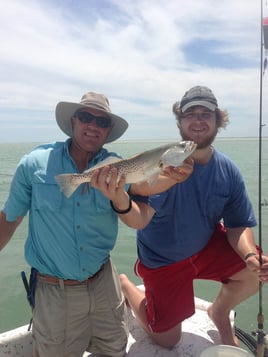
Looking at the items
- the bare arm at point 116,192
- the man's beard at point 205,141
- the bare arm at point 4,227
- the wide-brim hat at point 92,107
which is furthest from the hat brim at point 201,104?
the bare arm at point 4,227

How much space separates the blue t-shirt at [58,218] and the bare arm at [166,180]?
352 millimetres

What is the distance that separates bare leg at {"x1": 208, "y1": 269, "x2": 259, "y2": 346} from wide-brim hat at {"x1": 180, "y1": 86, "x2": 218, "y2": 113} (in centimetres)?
199

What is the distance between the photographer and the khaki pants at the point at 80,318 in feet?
10.0

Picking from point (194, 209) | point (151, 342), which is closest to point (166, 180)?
point (194, 209)

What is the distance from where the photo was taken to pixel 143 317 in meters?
3.99

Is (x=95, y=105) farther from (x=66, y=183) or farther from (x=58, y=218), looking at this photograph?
(x=58, y=218)

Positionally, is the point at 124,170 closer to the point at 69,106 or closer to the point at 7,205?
the point at 69,106

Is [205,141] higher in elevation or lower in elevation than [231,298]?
higher

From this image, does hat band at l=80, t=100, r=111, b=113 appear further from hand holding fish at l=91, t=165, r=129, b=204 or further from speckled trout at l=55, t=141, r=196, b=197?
hand holding fish at l=91, t=165, r=129, b=204

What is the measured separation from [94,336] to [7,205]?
155cm

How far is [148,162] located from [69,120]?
3.30ft

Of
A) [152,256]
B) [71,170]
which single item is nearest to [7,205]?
[71,170]

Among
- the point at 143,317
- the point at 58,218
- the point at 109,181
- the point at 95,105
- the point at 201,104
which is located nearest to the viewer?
the point at 109,181

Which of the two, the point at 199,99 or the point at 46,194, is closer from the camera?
the point at 46,194
